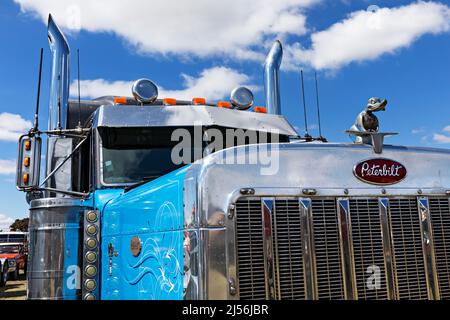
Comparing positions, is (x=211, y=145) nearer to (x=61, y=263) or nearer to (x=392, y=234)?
(x=61, y=263)

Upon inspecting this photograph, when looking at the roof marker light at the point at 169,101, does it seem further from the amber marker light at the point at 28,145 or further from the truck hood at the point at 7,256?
the truck hood at the point at 7,256

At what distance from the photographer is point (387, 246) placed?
2.87 meters

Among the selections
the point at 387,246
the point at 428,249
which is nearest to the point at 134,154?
the point at 387,246

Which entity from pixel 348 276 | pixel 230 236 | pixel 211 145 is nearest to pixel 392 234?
pixel 348 276

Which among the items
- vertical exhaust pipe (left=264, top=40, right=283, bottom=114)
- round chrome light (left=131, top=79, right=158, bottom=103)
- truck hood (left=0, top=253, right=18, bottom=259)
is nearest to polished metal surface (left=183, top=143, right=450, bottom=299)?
round chrome light (left=131, top=79, right=158, bottom=103)

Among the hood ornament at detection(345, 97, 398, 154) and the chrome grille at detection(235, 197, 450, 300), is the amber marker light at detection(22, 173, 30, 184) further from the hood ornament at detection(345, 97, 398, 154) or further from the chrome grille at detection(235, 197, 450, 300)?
the hood ornament at detection(345, 97, 398, 154)

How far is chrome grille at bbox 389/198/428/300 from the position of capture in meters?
2.90

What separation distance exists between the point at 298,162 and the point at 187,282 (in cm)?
92

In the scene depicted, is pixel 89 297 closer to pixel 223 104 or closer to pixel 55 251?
Result: pixel 55 251

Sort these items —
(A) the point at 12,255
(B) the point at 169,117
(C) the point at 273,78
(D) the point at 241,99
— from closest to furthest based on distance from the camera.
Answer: (B) the point at 169,117
(D) the point at 241,99
(C) the point at 273,78
(A) the point at 12,255

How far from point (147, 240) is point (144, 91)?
204cm

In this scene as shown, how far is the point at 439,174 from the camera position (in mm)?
3117

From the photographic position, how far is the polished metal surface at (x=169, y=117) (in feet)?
14.7

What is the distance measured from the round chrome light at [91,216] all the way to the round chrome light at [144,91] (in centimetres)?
129
